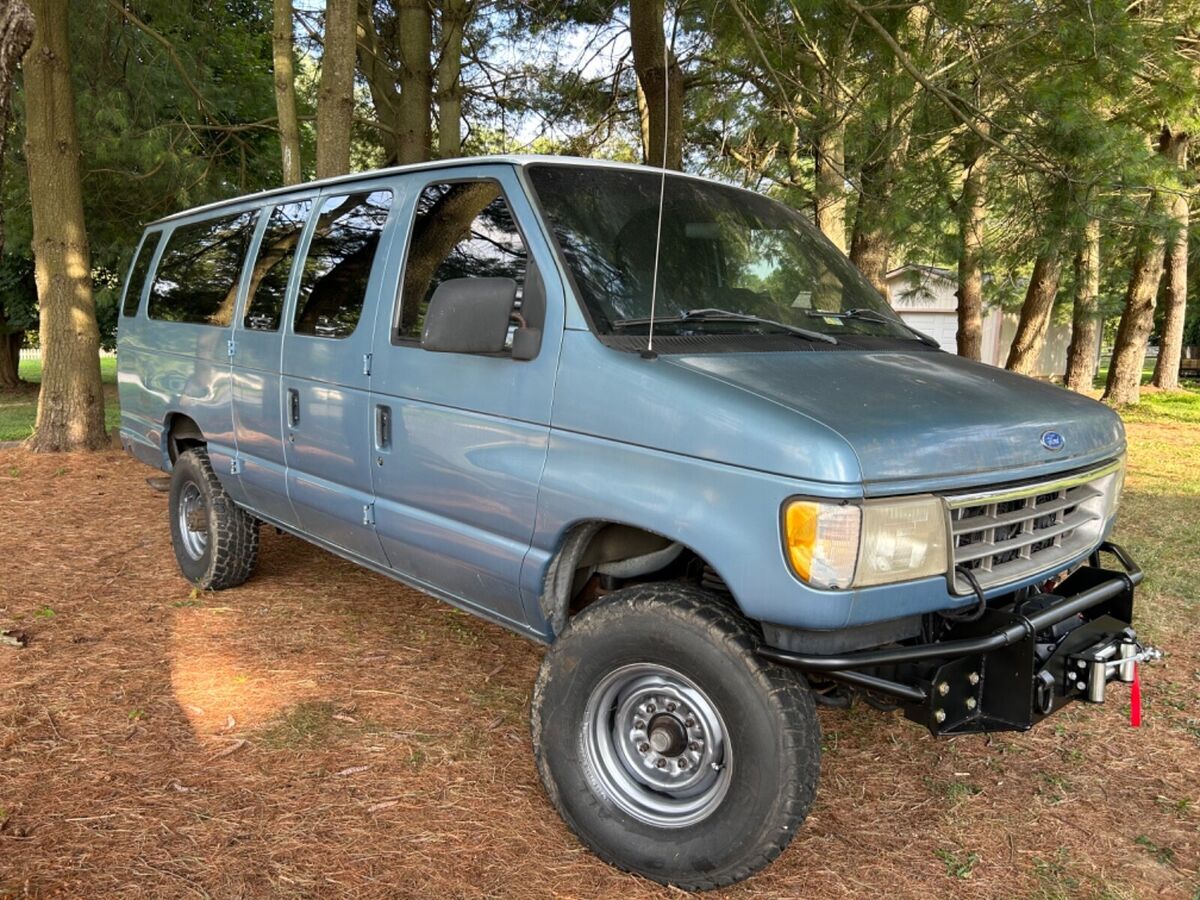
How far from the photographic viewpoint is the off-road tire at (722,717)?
8.32ft

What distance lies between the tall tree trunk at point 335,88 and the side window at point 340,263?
382 cm

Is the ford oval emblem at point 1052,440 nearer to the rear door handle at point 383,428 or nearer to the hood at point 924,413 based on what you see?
the hood at point 924,413

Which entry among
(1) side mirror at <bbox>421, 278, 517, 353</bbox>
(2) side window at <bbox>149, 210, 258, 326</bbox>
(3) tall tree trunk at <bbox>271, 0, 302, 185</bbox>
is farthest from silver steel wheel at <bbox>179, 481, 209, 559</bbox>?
(3) tall tree trunk at <bbox>271, 0, 302, 185</bbox>

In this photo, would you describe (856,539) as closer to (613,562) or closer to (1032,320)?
(613,562)

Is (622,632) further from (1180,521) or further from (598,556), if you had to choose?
(1180,521)

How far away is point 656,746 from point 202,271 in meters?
4.01

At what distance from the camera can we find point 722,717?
8.64 ft

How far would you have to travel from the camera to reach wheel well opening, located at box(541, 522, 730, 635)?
302cm

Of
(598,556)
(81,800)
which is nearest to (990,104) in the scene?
(598,556)

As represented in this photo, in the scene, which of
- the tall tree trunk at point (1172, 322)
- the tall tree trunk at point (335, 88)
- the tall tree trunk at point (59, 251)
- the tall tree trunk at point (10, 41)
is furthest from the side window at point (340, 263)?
the tall tree trunk at point (1172, 322)

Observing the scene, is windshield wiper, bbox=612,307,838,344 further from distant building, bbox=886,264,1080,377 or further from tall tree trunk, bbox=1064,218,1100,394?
distant building, bbox=886,264,1080,377

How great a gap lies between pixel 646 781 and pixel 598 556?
747 millimetres

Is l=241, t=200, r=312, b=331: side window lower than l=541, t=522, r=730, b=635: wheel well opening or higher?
higher

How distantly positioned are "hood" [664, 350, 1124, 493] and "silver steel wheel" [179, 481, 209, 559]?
3.70 meters
